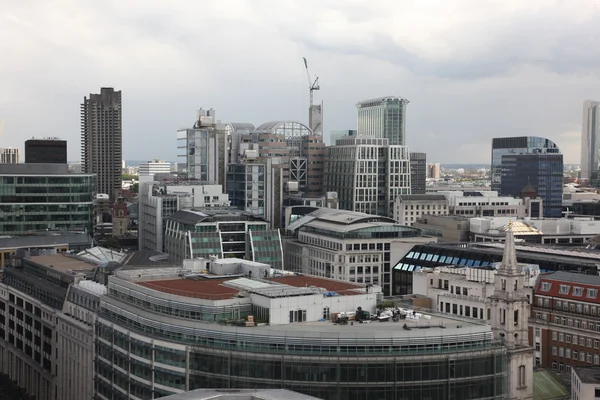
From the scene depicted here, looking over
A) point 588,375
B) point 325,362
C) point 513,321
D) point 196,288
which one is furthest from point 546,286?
point 325,362

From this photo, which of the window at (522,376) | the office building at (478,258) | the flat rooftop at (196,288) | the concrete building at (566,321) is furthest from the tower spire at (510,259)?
the office building at (478,258)

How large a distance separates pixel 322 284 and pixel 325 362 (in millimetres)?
25640

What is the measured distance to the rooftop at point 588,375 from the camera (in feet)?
347

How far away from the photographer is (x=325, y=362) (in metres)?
87.2

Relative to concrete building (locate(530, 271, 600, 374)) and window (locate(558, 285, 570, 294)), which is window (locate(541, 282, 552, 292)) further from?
window (locate(558, 285, 570, 294))

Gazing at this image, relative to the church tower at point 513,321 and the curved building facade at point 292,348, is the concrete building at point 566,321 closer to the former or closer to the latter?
the church tower at point 513,321

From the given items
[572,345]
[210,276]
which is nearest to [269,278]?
[210,276]

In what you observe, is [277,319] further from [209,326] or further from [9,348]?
[9,348]

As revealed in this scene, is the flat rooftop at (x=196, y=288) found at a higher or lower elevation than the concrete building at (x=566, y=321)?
higher

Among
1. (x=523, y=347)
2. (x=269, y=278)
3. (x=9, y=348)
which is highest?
(x=269, y=278)

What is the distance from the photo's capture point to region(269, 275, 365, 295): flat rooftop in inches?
4205

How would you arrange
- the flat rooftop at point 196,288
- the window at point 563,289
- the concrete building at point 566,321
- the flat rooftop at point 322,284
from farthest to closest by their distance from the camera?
the window at point 563,289 < the concrete building at point 566,321 < the flat rooftop at point 322,284 < the flat rooftop at point 196,288

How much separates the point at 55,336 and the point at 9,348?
88.2 ft

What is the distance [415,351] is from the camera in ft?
291
